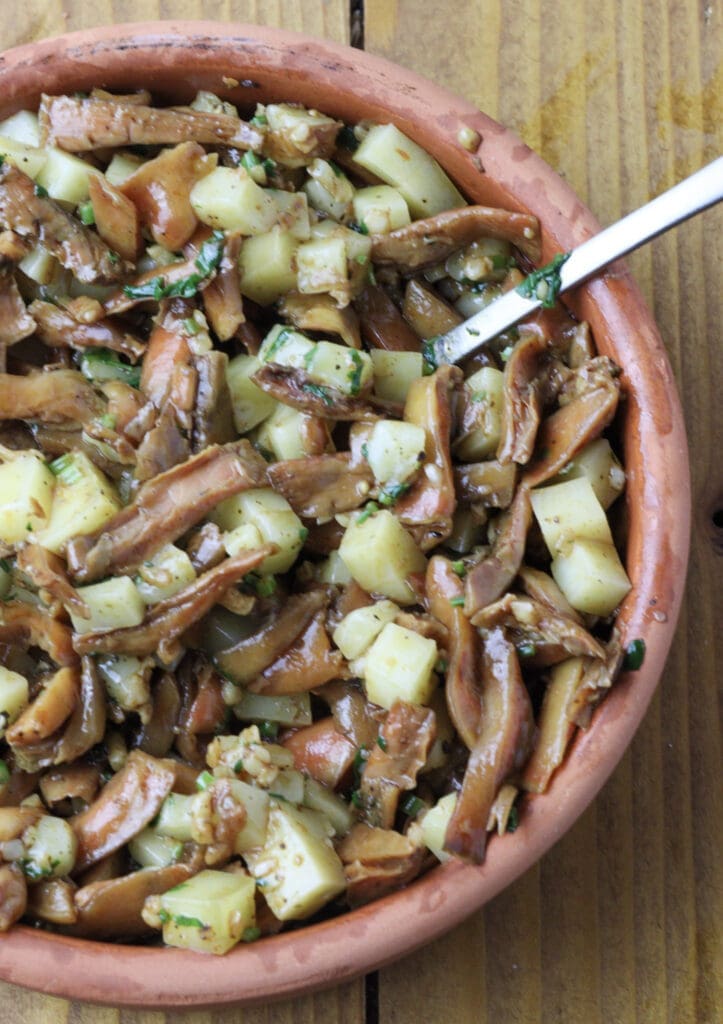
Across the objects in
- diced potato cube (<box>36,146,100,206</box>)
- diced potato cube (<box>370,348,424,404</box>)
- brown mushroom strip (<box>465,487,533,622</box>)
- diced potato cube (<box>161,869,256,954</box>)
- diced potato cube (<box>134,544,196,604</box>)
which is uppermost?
diced potato cube (<box>36,146,100,206</box>)

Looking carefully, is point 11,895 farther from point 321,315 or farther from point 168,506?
point 321,315

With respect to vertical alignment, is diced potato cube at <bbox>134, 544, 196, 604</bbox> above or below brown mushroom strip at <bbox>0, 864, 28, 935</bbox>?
above

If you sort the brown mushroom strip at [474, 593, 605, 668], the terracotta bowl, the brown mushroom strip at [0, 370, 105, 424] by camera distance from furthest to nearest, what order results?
the brown mushroom strip at [0, 370, 105, 424] → the brown mushroom strip at [474, 593, 605, 668] → the terracotta bowl

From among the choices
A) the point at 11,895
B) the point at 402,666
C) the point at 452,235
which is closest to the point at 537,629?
the point at 402,666

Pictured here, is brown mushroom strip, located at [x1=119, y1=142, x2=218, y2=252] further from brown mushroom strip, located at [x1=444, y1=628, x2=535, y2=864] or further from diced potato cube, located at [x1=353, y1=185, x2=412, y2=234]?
brown mushroom strip, located at [x1=444, y1=628, x2=535, y2=864]

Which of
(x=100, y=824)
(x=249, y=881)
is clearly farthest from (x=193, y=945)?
(x=100, y=824)

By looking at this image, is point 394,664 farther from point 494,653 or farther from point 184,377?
point 184,377

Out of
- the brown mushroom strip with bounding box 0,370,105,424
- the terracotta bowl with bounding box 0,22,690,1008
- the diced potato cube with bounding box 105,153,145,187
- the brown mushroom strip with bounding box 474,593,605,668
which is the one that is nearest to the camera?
the terracotta bowl with bounding box 0,22,690,1008

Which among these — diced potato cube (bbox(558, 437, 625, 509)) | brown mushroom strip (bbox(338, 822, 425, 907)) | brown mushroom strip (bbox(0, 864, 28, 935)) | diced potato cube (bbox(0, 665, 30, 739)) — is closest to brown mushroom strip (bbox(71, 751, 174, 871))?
brown mushroom strip (bbox(0, 864, 28, 935))

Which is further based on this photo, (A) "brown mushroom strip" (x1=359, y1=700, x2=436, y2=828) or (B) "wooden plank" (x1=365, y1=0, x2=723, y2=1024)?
(B) "wooden plank" (x1=365, y1=0, x2=723, y2=1024)
